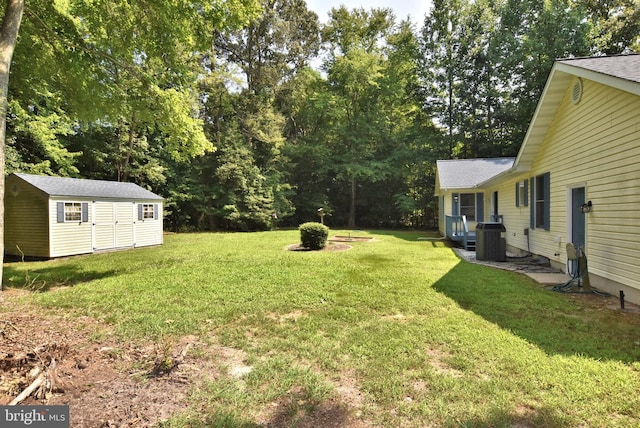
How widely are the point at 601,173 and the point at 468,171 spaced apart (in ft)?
34.0

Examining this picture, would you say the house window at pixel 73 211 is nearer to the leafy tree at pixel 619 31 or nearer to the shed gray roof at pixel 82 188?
the shed gray roof at pixel 82 188

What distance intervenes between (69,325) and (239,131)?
1922 cm

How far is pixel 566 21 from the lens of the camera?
61.2 ft

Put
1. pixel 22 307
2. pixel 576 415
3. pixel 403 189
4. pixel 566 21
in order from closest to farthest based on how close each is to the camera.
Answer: pixel 576 415, pixel 22 307, pixel 566 21, pixel 403 189

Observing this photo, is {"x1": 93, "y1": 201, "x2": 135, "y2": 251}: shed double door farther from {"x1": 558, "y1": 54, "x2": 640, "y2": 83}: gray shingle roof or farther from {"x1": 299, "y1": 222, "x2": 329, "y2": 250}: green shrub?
{"x1": 558, "y1": 54, "x2": 640, "y2": 83}: gray shingle roof

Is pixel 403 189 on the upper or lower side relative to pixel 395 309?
upper

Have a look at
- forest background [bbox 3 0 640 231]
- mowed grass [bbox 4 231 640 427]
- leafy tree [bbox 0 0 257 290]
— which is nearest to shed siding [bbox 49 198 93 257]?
mowed grass [bbox 4 231 640 427]

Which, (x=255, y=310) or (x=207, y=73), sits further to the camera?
(x=207, y=73)

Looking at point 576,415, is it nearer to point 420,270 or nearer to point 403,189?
point 420,270

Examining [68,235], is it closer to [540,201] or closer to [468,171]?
[540,201]

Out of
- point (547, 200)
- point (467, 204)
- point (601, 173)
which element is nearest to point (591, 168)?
point (601, 173)

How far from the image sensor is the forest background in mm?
18828

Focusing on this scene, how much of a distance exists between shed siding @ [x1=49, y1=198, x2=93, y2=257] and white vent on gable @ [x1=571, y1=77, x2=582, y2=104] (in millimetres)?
14470

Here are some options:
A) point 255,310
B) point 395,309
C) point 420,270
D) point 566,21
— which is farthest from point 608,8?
point 255,310
